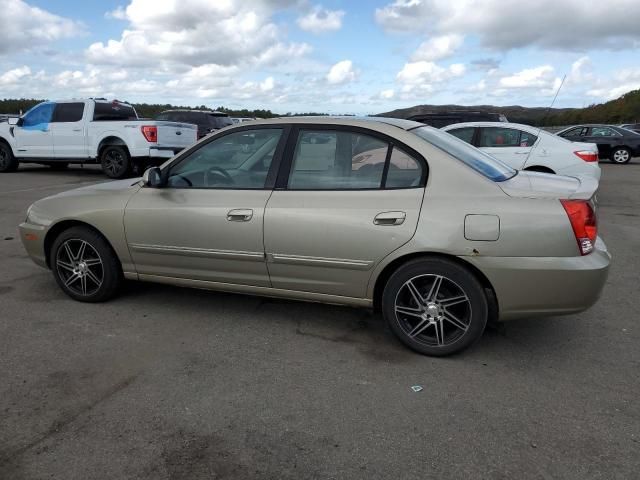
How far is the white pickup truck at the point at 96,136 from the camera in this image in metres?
12.4

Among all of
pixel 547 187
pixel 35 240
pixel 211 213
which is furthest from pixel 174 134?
pixel 547 187

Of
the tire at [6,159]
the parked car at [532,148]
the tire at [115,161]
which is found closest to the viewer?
the parked car at [532,148]

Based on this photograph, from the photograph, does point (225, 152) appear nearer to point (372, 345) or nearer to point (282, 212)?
point (282, 212)

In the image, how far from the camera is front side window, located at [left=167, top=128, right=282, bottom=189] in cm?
390

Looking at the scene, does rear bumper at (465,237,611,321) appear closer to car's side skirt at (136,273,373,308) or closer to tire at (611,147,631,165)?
car's side skirt at (136,273,373,308)

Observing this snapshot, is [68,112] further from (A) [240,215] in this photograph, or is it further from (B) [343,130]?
(B) [343,130]

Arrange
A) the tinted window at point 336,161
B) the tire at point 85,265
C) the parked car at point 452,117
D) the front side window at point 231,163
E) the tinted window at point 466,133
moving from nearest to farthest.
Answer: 1. the tinted window at point 336,161
2. the front side window at point 231,163
3. the tire at point 85,265
4. the tinted window at point 466,133
5. the parked car at point 452,117

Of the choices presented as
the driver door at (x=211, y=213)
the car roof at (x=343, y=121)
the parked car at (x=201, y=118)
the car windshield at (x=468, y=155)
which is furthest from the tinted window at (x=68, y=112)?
the car windshield at (x=468, y=155)

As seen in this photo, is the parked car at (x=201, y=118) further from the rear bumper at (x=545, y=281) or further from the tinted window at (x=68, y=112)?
the rear bumper at (x=545, y=281)

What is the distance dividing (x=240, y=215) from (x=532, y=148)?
275 inches

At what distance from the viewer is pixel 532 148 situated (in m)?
9.11

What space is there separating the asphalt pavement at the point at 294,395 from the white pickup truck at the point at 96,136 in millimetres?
8414

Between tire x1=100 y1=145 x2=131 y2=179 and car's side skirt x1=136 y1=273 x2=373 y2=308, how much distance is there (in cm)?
907

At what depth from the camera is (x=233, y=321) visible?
4078 mm
